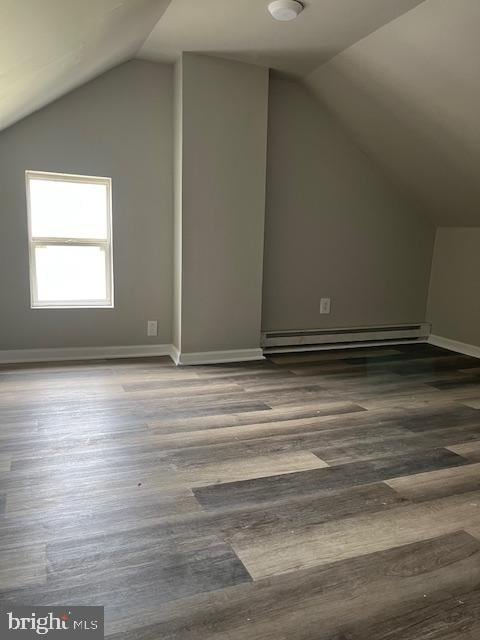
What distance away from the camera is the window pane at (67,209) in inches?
135

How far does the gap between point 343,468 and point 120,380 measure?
5.59ft

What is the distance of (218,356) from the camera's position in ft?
12.2

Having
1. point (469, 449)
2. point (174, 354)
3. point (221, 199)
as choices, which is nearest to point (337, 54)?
point (221, 199)

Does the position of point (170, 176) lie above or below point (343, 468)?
above

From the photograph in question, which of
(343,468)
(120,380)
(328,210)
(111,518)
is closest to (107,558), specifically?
(111,518)

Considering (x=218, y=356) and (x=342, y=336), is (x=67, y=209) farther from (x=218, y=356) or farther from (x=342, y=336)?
(x=342, y=336)

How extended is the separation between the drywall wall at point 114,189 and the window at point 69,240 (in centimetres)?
8

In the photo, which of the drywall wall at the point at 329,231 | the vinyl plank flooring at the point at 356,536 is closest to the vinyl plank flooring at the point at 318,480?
the vinyl plank flooring at the point at 356,536

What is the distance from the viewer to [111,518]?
1.67 metres

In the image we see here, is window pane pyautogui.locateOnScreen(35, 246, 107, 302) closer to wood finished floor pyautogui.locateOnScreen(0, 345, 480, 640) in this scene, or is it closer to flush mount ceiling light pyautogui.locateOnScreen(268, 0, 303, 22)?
wood finished floor pyautogui.locateOnScreen(0, 345, 480, 640)

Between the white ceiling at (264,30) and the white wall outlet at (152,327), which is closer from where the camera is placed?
the white ceiling at (264,30)

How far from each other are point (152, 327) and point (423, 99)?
8.56ft

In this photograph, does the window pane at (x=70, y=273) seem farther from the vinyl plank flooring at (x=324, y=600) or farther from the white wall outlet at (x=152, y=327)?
the vinyl plank flooring at (x=324, y=600)

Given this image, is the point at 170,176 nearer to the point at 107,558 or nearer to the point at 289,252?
the point at 289,252
